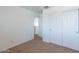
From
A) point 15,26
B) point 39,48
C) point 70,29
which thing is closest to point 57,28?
point 70,29

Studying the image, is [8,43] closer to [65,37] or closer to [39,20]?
[39,20]

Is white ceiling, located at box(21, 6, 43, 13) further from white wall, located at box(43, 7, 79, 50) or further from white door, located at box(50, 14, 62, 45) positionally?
white door, located at box(50, 14, 62, 45)

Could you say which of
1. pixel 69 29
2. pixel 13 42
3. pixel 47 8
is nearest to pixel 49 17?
pixel 47 8

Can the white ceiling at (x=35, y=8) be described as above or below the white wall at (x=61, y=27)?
above

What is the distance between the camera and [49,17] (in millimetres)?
1724

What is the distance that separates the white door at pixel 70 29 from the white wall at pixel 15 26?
57 cm

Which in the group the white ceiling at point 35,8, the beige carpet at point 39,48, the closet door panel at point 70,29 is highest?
the white ceiling at point 35,8

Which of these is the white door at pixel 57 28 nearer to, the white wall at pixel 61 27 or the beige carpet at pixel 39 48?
the white wall at pixel 61 27

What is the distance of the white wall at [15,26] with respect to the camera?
1.69 meters

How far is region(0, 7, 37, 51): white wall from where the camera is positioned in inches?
66.4

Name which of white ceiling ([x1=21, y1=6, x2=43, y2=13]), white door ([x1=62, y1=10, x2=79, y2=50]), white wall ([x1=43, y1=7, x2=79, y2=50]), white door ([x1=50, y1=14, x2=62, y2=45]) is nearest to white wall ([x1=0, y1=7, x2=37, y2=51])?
white ceiling ([x1=21, y1=6, x2=43, y2=13])

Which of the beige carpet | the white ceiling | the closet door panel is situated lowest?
the beige carpet

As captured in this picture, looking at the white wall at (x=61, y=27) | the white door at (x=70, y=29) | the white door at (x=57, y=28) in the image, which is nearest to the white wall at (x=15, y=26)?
the white wall at (x=61, y=27)

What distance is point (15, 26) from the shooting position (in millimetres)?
1755
